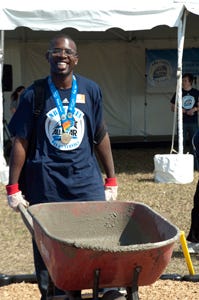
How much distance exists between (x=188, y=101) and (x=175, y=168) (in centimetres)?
241

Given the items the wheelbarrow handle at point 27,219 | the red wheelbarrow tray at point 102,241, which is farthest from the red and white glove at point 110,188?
the wheelbarrow handle at point 27,219

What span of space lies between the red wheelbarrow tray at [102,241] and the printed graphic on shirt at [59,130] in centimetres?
37

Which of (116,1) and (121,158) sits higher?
(116,1)

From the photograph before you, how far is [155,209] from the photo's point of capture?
9.09 meters

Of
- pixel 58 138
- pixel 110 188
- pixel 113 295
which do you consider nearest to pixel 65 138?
pixel 58 138

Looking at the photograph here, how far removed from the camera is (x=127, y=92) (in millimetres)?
17312

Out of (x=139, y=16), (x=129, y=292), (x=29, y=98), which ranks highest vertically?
(x=139, y=16)

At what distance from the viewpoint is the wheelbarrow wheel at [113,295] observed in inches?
149

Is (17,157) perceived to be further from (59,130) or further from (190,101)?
(190,101)

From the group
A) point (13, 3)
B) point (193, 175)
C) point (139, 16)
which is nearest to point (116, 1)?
point (139, 16)

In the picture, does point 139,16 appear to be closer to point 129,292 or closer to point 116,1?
point 116,1

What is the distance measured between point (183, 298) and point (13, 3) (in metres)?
6.32

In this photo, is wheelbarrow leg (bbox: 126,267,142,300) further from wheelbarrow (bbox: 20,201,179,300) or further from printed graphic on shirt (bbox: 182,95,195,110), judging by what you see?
printed graphic on shirt (bbox: 182,95,195,110)

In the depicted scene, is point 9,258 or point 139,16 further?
point 139,16
